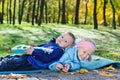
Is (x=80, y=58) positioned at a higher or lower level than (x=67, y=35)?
lower

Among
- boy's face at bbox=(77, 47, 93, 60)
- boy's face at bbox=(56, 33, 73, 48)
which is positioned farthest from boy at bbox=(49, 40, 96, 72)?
boy's face at bbox=(56, 33, 73, 48)

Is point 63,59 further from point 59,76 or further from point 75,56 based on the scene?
point 59,76

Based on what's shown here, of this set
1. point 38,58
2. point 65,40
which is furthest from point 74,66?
point 38,58

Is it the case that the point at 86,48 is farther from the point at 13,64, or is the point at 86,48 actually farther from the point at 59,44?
the point at 13,64

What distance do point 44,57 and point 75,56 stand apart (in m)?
0.60

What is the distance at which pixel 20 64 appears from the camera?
277 inches

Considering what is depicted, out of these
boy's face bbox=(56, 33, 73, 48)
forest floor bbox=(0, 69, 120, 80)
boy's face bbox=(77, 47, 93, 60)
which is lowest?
forest floor bbox=(0, 69, 120, 80)

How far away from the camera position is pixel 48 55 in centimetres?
711

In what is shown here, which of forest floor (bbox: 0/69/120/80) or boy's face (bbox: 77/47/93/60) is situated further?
boy's face (bbox: 77/47/93/60)

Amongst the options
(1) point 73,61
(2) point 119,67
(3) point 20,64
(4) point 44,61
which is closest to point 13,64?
(3) point 20,64

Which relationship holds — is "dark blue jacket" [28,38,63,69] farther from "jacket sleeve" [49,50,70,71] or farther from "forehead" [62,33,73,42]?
"forehead" [62,33,73,42]

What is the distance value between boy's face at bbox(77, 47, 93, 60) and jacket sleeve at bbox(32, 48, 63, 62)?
381 mm

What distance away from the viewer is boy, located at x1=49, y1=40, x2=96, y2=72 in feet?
22.7

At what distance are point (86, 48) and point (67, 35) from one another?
45cm
